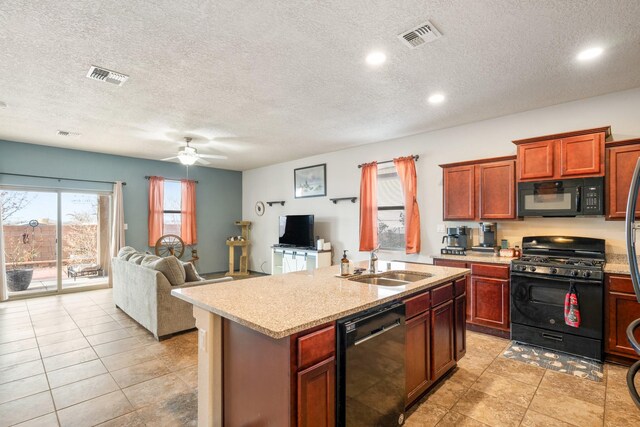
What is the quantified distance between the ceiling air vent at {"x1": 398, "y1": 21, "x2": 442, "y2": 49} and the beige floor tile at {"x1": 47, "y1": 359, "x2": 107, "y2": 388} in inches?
153

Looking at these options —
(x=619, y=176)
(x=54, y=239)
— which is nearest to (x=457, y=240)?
(x=619, y=176)

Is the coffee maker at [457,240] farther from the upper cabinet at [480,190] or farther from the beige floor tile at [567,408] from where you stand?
the beige floor tile at [567,408]

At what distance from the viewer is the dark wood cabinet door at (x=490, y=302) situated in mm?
3611

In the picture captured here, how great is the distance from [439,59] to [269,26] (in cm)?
148

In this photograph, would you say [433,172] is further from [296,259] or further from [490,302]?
[296,259]

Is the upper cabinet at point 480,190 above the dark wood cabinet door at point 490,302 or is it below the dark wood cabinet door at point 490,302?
above

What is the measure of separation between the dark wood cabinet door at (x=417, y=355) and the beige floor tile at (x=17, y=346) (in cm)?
402

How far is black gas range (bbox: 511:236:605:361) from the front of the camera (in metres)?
3.02

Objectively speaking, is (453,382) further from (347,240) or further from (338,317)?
(347,240)

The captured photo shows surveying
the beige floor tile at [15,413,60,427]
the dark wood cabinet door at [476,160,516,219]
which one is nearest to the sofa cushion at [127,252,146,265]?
the beige floor tile at [15,413,60,427]

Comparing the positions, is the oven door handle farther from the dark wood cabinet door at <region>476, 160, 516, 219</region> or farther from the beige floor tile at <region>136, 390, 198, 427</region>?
the beige floor tile at <region>136, 390, 198, 427</region>

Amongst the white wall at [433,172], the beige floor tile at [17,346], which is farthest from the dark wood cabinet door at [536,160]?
the beige floor tile at [17,346]

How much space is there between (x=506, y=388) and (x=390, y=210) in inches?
127

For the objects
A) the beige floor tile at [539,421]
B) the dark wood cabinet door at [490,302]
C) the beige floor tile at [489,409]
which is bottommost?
the beige floor tile at [489,409]
